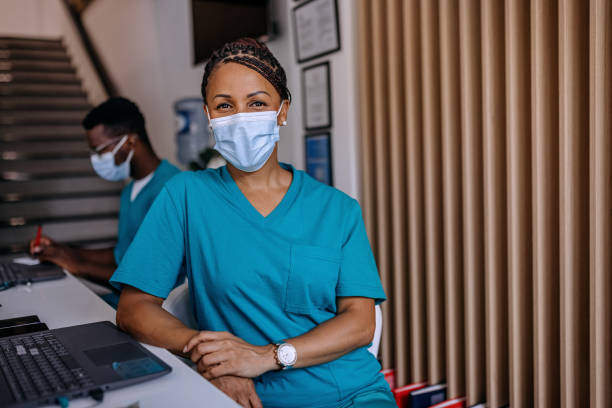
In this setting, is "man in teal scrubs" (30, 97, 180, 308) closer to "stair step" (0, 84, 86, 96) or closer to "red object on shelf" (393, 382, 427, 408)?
Result: "red object on shelf" (393, 382, 427, 408)

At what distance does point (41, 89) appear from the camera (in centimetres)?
554

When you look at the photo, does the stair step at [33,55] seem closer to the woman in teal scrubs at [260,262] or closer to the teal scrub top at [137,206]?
the teal scrub top at [137,206]

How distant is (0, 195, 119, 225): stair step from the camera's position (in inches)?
167

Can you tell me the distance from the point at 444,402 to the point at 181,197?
129 centimetres

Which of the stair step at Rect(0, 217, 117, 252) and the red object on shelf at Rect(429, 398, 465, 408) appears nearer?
the red object on shelf at Rect(429, 398, 465, 408)

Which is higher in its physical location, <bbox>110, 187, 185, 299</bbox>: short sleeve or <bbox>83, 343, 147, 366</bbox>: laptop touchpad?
<bbox>110, 187, 185, 299</bbox>: short sleeve

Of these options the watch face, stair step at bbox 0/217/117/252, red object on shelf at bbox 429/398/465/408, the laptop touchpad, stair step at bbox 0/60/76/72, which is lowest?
red object on shelf at bbox 429/398/465/408

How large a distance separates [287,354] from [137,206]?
113 centimetres

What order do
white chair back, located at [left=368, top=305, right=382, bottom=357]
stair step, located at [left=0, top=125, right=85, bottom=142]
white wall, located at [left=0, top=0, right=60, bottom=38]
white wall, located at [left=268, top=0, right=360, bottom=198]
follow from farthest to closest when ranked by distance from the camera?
white wall, located at [left=0, top=0, right=60, bottom=38], stair step, located at [left=0, top=125, right=85, bottom=142], white wall, located at [left=268, top=0, right=360, bottom=198], white chair back, located at [left=368, top=305, right=382, bottom=357]

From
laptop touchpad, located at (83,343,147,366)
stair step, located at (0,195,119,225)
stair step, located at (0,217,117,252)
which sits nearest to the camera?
laptop touchpad, located at (83,343,147,366)

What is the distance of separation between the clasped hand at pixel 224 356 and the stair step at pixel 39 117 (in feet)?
15.7

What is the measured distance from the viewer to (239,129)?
1.23 m

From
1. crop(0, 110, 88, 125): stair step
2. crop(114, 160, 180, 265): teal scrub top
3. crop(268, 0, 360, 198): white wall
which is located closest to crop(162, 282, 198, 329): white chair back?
crop(114, 160, 180, 265): teal scrub top

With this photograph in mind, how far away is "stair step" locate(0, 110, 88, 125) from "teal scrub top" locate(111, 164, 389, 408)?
4501 millimetres
